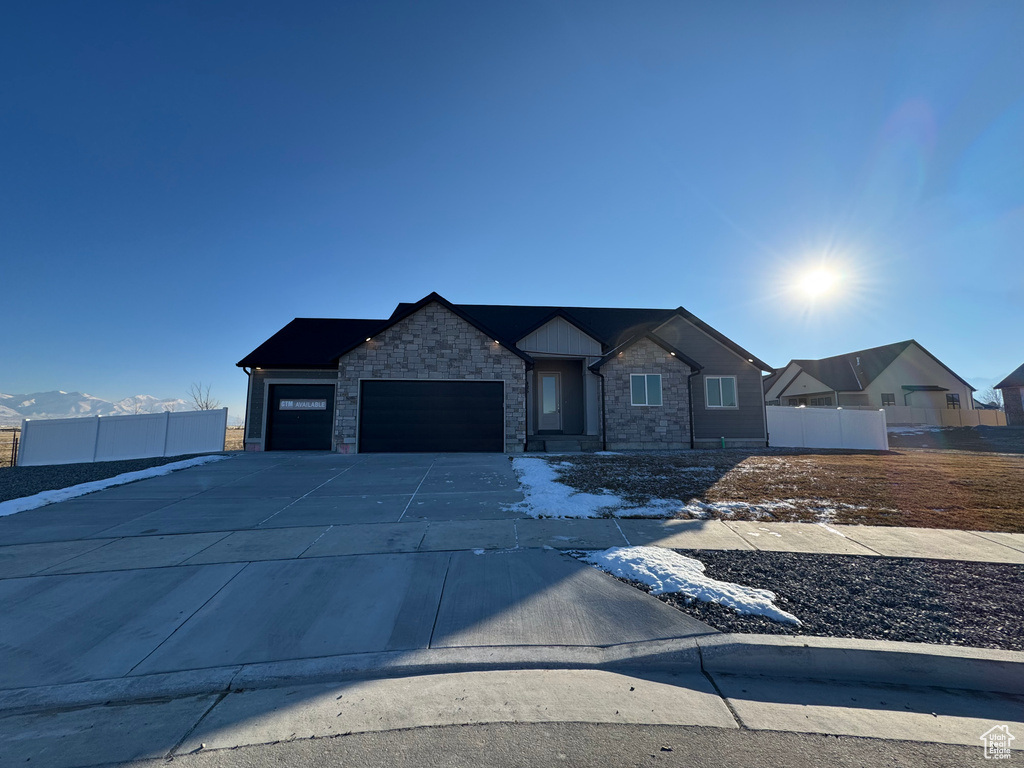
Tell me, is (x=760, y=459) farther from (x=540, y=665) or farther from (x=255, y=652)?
(x=255, y=652)

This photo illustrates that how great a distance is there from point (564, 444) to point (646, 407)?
3.44 m

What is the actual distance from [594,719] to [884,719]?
1.89 meters

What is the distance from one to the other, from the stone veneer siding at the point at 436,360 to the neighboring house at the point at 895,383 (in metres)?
30.8

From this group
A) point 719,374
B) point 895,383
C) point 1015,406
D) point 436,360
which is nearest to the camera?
point 436,360

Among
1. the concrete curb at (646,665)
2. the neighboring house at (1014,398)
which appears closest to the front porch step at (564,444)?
the concrete curb at (646,665)

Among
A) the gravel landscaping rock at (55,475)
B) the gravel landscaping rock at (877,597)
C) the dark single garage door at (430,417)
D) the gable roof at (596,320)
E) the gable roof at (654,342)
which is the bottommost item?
the gravel landscaping rock at (877,597)

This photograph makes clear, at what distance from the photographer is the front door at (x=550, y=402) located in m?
18.6

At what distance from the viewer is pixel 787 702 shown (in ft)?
9.89

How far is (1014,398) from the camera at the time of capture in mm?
34594

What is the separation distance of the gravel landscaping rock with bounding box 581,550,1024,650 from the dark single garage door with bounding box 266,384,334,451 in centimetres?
1470

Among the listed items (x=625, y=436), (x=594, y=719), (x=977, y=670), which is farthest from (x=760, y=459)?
(x=594, y=719)

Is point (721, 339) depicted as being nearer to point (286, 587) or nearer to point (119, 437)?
point (286, 587)

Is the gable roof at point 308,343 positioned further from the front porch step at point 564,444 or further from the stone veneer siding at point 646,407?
the stone veneer siding at point 646,407

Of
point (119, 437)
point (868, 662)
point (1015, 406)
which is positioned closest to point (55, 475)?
point (119, 437)
